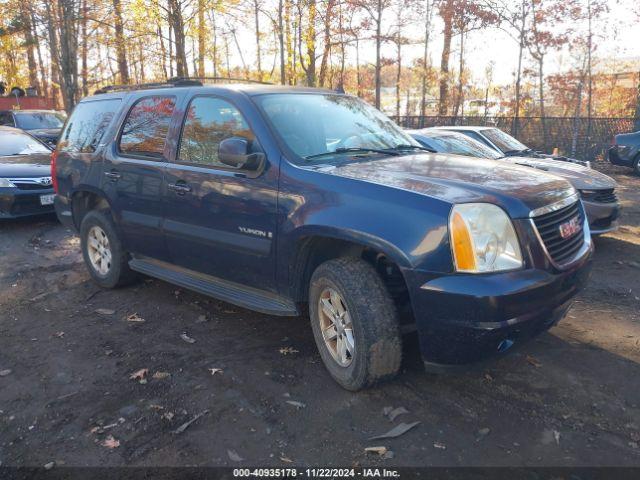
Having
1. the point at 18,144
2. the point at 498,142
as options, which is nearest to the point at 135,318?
the point at 18,144

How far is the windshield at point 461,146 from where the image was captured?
7.60 metres

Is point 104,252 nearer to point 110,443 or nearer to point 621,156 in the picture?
point 110,443

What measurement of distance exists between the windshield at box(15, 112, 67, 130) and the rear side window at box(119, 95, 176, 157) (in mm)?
12150

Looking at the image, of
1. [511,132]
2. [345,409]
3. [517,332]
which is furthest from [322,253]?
[511,132]

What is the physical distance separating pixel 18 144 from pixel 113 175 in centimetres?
577

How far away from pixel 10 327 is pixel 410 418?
347 centimetres

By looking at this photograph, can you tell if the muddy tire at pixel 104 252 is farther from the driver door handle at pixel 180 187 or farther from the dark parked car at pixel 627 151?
the dark parked car at pixel 627 151

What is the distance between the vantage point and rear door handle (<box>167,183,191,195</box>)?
13.3 ft

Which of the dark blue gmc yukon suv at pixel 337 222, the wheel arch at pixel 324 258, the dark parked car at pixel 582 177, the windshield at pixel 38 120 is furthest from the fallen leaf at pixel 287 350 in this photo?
the windshield at pixel 38 120

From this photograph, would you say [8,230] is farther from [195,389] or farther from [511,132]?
[511,132]

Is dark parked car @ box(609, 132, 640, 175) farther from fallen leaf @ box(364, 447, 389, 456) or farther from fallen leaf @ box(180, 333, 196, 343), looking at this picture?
fallen leaf @ box(364, 447, 389, 456)

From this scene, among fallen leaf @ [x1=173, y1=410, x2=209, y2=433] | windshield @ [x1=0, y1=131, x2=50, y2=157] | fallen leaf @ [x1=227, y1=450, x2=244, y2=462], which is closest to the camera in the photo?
fallen leaf @ [x1=227, y1=450, x2=244, y2=462]

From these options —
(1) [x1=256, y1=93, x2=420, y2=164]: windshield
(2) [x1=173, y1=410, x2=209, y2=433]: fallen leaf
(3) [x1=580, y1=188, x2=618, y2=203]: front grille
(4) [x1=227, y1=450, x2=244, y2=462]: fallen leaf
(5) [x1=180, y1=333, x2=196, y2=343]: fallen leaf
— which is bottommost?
(4) [x1=227, y1=450, x2=244, y2=462]: fallen leaf

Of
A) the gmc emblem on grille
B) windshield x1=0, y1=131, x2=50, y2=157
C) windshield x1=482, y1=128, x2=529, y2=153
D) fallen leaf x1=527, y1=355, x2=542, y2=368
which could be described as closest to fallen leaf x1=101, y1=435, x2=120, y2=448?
fallen leaf x1=527, y1=355, x2=542, y2=368
